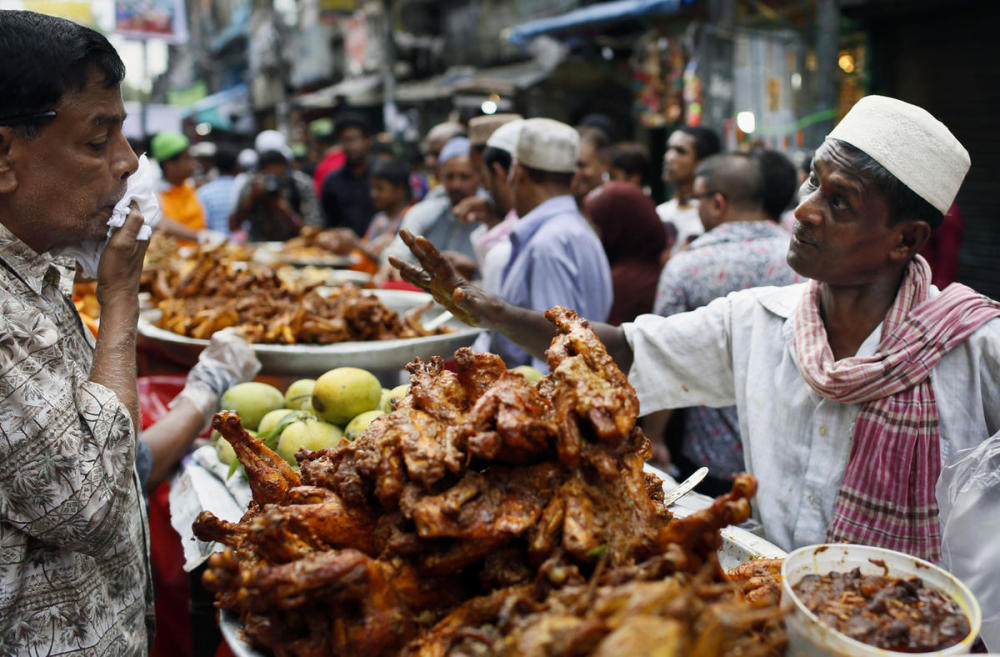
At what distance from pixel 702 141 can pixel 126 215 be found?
5459mm

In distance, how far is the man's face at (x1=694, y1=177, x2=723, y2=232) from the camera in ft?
14.6

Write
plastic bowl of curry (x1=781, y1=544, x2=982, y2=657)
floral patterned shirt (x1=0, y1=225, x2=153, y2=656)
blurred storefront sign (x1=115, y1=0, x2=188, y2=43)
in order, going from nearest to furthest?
plastic bowl of curry (x1=781, y1=544, x2=982, y2=657)
floral patterned shirt (x1=0, y1=225, x2=153, y2=656)
blurred storefront sign (x1=115, y1=0, x2=188, y2=43)

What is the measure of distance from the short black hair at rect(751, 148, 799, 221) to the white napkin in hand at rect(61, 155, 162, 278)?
11.7ft

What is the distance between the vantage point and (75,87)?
1688 millimetres

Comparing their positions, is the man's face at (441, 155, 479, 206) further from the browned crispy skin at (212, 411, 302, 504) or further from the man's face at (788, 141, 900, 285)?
the browned crispy skin at (212, 411, 302, 504)

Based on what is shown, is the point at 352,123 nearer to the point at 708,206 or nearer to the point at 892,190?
the point at 708,206

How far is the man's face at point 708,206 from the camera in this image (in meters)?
4.45

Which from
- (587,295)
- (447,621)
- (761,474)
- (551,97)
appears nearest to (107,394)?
(447,621)

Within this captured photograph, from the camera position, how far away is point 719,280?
3830 millimetres

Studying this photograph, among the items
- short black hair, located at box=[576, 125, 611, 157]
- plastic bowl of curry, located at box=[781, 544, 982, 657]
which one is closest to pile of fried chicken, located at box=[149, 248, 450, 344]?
plastic bowl of curry, located at box=[781, 544, 982, 657]

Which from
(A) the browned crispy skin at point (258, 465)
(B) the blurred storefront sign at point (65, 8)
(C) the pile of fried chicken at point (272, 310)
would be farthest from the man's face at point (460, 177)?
(B) the blurred storefront sign at point (65, 8)

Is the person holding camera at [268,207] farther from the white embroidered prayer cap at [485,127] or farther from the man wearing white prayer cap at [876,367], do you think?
the man wearing white prayer cap at [876,367]

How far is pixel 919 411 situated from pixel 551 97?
40.8 ft

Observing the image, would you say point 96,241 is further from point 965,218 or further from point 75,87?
point 965,218
